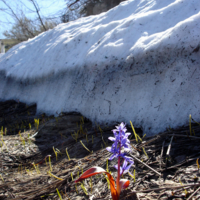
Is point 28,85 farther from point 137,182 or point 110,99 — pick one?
point 137,182

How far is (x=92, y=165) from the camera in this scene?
56.0 inches

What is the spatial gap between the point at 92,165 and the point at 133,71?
47.1 inches

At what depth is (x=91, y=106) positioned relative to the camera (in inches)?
97.0

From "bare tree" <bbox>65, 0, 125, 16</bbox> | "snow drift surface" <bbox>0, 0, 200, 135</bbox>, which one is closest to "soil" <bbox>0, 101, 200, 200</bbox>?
"snow drift surface" <bbox>0, 0, 200, 135</bbox>

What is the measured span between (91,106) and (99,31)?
156 centimetres

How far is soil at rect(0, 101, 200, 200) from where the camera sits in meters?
1.02

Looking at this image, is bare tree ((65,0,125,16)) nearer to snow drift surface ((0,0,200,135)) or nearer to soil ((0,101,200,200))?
snow drift surface ((0,0,200,135))

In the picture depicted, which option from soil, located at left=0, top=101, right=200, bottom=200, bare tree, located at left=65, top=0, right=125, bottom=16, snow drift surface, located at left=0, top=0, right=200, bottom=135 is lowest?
soil, located at left=0, top=101, right=200, bottom=200

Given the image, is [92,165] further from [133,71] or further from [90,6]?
[90,6]

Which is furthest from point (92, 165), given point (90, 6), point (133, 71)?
point (90, 6)

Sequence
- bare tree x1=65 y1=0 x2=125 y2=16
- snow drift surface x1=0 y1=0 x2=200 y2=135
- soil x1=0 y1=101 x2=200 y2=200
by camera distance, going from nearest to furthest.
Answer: soil x1=0 y1=101 x2=200 y2=200, snow drift surface x1=0 y1=0 x2=200 y2=135, bare tree x1=65 y1=0 x2=125 y2=16

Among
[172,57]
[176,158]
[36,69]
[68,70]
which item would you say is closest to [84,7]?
[36,69]

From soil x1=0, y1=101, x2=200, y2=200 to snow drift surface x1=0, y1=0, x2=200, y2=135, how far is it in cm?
23

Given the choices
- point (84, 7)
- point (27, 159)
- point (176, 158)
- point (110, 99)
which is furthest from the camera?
point (84, 7)
